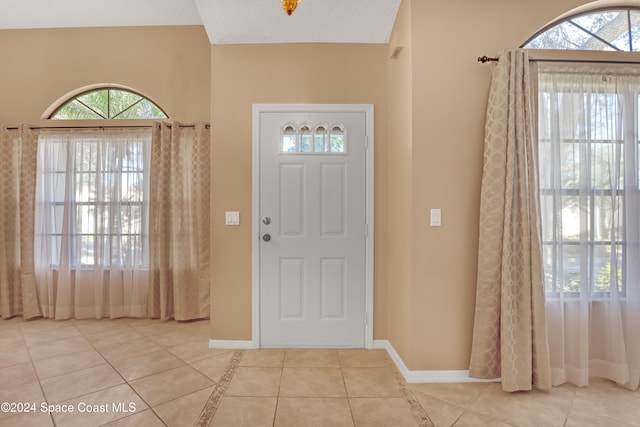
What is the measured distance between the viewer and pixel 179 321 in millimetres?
3172

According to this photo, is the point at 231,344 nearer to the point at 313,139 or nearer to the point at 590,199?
the point at 313,139

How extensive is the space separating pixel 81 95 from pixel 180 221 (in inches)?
72.6

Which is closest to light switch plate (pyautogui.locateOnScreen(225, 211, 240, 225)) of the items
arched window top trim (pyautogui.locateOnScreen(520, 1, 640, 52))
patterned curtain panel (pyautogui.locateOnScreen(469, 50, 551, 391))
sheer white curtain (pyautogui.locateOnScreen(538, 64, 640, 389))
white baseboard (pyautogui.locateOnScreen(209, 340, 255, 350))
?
white baseboard (pyautogui.locateOnScreen(209, 340, 255, 350))

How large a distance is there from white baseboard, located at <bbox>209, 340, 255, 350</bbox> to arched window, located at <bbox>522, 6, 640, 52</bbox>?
3.14m

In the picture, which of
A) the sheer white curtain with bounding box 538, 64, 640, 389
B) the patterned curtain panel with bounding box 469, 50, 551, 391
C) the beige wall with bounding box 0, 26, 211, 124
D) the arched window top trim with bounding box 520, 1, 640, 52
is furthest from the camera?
the beige wall with bounding box 0, 26, 211, 124

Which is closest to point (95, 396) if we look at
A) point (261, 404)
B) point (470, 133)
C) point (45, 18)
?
point (261, 404)

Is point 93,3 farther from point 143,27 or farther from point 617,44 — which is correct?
Answer: point 617,44

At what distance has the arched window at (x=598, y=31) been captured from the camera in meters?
2.21

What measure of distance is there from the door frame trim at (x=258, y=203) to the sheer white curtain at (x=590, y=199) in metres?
1.20

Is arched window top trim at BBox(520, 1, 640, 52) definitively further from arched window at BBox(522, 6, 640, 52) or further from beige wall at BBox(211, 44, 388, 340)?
beige wall at BBox(211, 44, 388, 340)

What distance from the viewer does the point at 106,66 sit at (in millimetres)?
3320

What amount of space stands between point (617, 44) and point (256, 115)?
275cm

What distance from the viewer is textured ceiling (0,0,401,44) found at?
7.41 feet

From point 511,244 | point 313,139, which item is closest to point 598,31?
point 511,244
